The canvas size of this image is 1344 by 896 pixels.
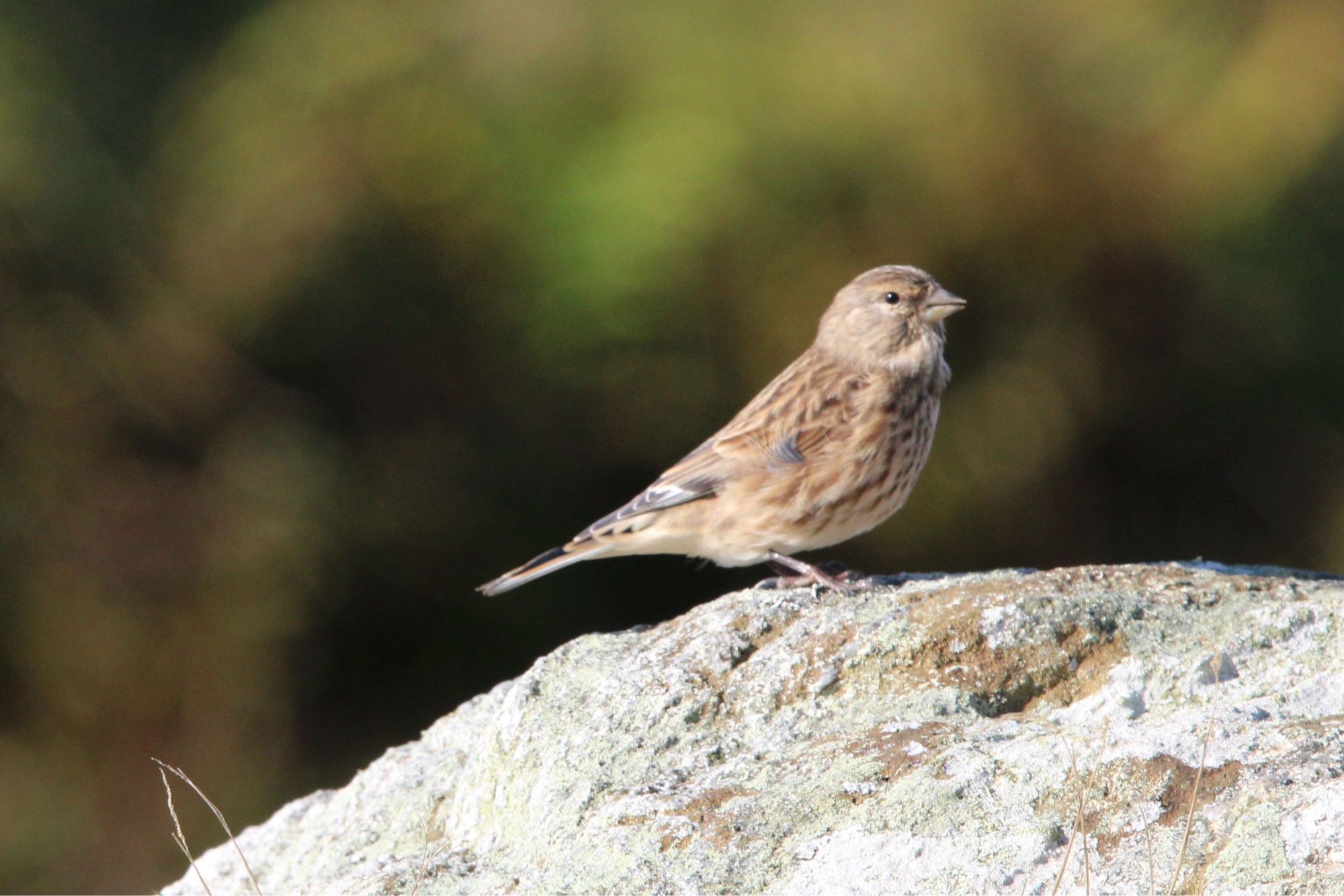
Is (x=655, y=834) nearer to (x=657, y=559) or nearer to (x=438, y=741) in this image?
(x=438, y=741)

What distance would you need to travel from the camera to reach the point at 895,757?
2.22m

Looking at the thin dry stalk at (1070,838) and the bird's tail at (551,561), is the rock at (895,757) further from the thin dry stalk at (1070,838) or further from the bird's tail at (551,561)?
the bird's tail at (551,561)

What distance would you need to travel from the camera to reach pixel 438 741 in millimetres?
3123

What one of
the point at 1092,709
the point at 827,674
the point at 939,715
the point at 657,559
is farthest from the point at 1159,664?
the point at 657,559

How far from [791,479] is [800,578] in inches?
Result: 17.3

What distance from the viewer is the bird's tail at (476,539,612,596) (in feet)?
13.2

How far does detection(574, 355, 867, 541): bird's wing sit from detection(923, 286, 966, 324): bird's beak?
13.6 inches

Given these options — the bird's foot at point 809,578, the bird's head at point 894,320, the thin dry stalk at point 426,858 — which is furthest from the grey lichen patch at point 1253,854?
the bird's head at point 894,320

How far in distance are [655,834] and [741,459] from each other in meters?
2.03

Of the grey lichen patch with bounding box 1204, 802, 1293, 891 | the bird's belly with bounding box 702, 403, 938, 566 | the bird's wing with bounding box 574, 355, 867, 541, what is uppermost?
the bird's wing with bounding box 574, 355, 867, 541

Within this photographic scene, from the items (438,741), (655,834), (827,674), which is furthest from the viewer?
(438,741)

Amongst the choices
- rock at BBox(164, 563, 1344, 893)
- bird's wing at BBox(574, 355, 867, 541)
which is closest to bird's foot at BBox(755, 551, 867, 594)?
rock at BBox(164, 563, 1344, 893)

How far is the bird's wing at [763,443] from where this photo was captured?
4.07 m

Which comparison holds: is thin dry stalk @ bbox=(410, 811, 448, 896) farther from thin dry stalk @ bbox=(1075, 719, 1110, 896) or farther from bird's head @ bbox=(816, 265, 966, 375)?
bird's head @ bbox=(816, 265, 966, 375)
